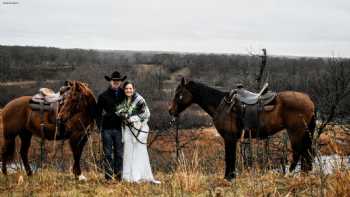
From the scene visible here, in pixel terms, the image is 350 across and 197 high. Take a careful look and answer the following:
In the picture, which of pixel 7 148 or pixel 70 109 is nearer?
pixel 70 109

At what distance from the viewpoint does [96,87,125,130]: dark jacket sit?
7281 millimetres

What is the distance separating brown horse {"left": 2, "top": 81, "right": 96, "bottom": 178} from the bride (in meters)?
0.73

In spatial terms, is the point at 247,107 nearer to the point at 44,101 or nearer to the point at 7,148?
the point at 44,101

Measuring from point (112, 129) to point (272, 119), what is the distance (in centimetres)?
302

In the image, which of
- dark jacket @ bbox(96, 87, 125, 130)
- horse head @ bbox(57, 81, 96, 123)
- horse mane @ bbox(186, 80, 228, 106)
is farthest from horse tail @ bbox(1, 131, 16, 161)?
horse mane @ bbox(186, 80, 228, 106)

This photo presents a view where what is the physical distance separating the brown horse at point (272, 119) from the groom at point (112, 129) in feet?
4.81

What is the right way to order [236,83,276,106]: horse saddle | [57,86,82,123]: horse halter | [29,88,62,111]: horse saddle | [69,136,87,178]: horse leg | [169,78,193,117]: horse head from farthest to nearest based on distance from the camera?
1. [169,78,193,117]: horse head
2. [29,88,62,111]: horse saddle
3. [236,83,276,106]: horse saddle
4. [69,136,87,178]: horse leg
5. [57,86,82,123]: horse halter

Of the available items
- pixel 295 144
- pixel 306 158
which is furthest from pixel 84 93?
pixel 306 158

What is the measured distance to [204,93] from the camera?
8391 mm

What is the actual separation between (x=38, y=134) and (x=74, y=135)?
1102mm

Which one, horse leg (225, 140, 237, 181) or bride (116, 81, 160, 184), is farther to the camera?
horse leg (225, 140, 237, 181)

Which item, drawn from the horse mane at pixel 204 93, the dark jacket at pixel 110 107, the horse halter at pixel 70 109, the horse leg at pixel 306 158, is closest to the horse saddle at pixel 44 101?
the horse halter at pixel 70 109

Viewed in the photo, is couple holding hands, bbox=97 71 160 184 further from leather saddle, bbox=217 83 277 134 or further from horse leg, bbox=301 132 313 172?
horse leg, bbox=301 132 313 172

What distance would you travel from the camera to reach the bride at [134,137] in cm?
727
